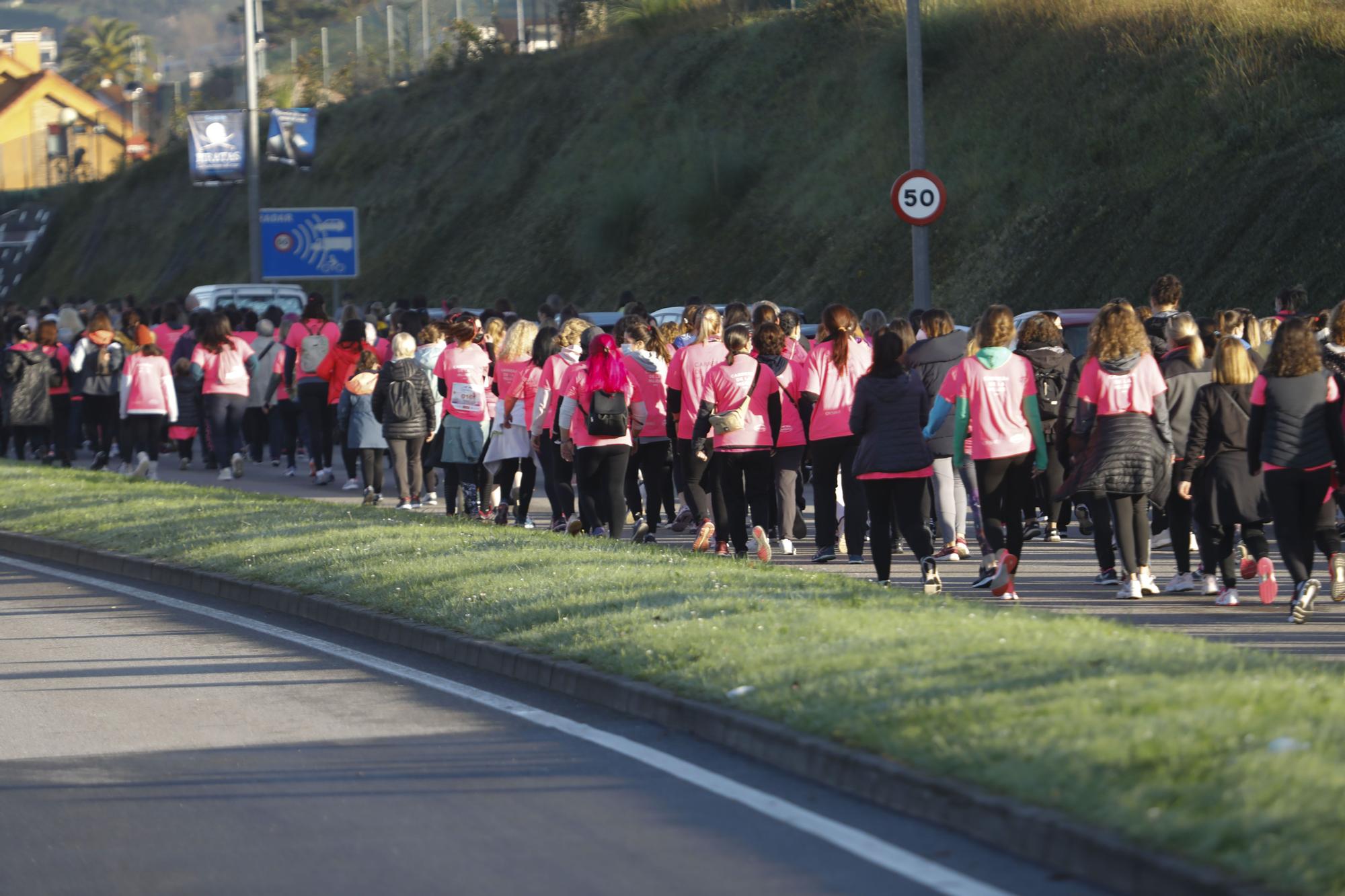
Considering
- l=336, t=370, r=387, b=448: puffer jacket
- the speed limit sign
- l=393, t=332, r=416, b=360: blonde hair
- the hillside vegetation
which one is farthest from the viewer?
the hillside vegetation

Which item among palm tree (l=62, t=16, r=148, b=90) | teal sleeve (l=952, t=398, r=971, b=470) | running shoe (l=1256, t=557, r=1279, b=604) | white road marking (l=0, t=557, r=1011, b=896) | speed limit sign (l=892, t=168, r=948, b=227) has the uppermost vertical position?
palm tree (l=62, t=16, r=148, b=90)

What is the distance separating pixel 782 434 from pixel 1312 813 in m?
9.05

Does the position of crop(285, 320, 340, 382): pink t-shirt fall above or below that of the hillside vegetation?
below

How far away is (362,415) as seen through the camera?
1881cm

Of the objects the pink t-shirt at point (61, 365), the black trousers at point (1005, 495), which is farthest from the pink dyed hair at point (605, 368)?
the pink t-shirt at point (61, 365)

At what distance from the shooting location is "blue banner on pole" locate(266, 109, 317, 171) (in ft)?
130

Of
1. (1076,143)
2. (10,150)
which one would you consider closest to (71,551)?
(1076,143)

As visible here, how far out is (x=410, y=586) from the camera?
39.7 feet

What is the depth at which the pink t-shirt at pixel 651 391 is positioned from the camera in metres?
15.2

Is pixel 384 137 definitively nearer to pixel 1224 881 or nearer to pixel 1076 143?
pixel 1076 143

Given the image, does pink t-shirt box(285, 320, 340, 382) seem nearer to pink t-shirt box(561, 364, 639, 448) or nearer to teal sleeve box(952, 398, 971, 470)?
pink t-shirt box(561, 364, 639, 448)

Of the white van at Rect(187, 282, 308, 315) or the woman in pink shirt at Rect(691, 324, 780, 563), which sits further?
the white van at Rect(187, 282, 308, 315)

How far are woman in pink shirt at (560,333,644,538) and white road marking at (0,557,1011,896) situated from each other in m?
3.33

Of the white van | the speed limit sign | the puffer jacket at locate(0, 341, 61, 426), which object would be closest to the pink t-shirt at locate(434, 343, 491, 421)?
the speed limit sign
